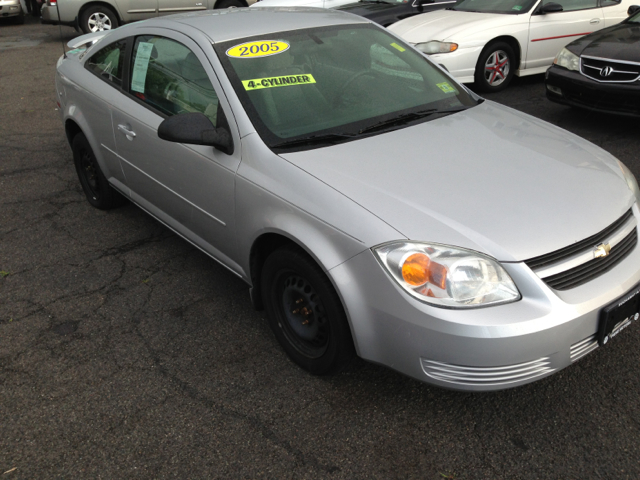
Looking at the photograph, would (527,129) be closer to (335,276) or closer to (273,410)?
(335,276)

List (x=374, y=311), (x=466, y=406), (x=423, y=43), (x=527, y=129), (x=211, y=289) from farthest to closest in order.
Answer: (x=423, y=43) < (x=211, y=289) < (x=527, y=129) < (x=466, y=406) < (x=374, y=311)

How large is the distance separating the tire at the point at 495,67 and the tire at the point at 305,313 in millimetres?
5339

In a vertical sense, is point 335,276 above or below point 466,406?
above

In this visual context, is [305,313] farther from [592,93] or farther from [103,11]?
[103,11]

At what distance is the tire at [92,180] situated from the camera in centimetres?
460

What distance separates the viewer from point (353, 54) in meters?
3.52

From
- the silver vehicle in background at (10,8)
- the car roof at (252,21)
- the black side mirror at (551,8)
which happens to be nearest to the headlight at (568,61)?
the black side mirror at (551,8)

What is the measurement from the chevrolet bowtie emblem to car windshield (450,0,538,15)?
5.78m

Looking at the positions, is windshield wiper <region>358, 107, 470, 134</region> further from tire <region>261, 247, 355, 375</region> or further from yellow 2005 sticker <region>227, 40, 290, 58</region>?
tire <region>261, 247, 355, 375</region>

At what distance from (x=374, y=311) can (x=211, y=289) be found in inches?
63.1

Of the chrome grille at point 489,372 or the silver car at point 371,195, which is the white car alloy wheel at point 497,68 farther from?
the chrome grille at point 489,372

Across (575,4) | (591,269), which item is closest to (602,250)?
(591,269)

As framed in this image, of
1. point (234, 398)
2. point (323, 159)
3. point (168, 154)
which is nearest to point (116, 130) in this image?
point (168, 154)

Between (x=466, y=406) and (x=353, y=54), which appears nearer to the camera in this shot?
(x=466, y=406)
